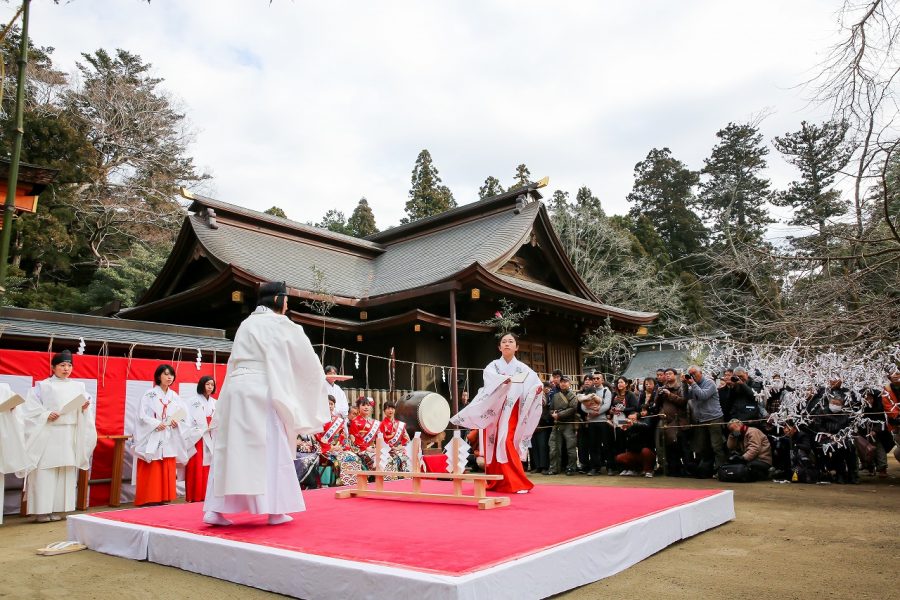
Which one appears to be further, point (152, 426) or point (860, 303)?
point (152, 426)

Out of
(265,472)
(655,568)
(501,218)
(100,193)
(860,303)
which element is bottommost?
(655,568)

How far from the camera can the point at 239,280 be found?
37.2 ft

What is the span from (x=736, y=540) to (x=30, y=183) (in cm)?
794

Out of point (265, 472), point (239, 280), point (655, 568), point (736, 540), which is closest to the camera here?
point (655, 568)

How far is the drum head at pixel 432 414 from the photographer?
315 inches

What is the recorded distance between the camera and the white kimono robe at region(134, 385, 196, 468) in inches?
277

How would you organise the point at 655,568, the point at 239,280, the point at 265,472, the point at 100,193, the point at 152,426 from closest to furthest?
the point at 655,568, the point at 265,472, the point at 152,426, the point at 239,280, the point at 100,193

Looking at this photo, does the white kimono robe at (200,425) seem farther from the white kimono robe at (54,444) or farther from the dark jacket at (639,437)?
the dark jacket at (639,437)

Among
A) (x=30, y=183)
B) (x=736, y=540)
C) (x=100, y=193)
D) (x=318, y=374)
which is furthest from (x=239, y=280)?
(x=100, y=193)

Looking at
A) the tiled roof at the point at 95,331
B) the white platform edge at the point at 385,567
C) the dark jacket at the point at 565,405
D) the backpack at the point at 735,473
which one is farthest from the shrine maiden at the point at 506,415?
the tiled roof at the point at 95,331

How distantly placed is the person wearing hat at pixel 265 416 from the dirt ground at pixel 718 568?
23.5 inches

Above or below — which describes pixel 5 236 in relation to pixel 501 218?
below

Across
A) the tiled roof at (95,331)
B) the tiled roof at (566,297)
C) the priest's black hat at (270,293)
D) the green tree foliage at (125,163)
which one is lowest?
the priest's black hat at (270,293)

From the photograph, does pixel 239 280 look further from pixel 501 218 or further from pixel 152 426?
pixel 501 218
